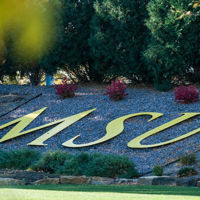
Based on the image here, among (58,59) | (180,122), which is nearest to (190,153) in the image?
(180,122)

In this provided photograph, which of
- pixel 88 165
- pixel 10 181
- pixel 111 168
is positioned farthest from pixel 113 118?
pixel 10 181

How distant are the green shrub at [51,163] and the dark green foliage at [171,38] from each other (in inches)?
232

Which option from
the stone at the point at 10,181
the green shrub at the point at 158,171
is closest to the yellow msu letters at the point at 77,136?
the green shrub at the point at 158,171

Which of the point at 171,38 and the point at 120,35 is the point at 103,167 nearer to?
the point at 171,38

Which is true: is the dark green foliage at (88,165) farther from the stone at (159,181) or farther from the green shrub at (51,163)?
the stone at (159,181)

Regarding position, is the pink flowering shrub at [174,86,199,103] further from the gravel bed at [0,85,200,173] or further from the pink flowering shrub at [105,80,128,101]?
A: the pink flowering shrub at [105,80,128,101]

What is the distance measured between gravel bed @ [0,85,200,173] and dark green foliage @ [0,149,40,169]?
141 cm

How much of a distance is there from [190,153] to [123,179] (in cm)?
251

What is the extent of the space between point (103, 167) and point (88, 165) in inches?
15.1

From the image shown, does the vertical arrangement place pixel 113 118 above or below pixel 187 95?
below

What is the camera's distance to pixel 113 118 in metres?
14.9

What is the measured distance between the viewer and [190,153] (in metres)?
11.8

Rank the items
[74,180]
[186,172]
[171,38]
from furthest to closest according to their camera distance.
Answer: [171,38] < [186,172] < [74,180]

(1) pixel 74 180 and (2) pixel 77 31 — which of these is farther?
(2) pixel 77 31
